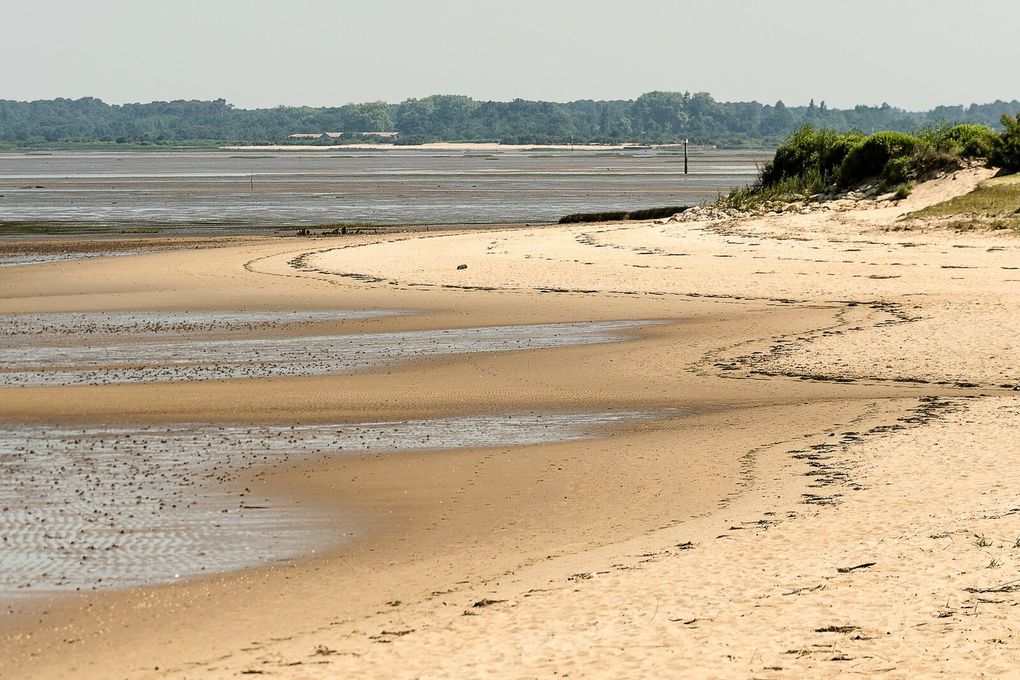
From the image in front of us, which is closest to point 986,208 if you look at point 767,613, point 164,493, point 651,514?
point 651,514

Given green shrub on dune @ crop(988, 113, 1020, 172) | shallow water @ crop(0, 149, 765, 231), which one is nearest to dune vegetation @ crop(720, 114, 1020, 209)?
green shrub on dune @ crop(988, 113, 1020, 172)

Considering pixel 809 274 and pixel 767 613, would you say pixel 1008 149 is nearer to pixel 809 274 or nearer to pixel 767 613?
pixel 809 274

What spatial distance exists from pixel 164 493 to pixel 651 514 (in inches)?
154

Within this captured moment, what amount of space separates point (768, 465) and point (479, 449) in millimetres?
2746

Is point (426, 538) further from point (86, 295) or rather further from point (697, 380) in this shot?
point (86, 295)

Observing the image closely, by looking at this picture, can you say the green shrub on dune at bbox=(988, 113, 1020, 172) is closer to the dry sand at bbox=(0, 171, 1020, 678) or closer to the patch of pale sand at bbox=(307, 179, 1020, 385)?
the patch of pale sand at bbox=(307, 179, 1020, 385)

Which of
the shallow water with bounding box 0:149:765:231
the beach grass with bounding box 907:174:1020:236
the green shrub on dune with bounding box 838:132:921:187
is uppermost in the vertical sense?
the green shrub on dune with bounding box 838:132:921:187

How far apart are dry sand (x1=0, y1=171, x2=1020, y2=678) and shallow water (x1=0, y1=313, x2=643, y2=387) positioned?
0.73 metres

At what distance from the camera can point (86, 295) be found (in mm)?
27109

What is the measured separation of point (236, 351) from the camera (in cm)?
1914

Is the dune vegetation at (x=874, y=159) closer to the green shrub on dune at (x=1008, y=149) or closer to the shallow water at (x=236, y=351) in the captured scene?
the green shrub on dune at (x=1008, y=149)

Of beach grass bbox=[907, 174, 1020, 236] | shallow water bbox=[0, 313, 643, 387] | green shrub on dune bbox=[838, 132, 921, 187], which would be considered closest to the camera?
shallow water bbox=[0, 313, 643, 387]

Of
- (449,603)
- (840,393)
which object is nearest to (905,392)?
(840,393)

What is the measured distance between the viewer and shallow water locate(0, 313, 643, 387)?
1727cm
